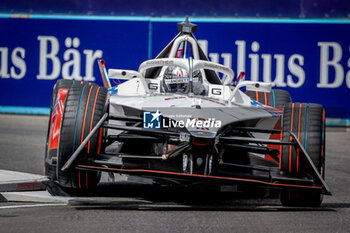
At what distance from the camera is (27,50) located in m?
15.4

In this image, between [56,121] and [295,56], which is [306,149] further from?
[295,56]

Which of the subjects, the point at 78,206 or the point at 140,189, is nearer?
the point at 78,206

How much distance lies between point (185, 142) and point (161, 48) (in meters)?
9.09

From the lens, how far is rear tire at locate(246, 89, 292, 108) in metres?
8.57

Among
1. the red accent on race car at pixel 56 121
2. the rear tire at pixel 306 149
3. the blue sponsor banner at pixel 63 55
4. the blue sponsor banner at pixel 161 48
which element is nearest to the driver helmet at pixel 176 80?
the red accent on race car at pixel 56 121

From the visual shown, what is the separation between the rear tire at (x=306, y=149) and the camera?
20.5ft

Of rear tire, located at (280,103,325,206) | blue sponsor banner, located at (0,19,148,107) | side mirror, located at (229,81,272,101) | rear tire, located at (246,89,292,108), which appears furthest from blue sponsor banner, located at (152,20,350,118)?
rear tire, located at (280,103,325,206)

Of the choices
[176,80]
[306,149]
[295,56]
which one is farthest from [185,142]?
[295,56]

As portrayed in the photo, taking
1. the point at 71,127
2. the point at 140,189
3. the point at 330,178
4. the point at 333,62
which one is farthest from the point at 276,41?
the point at 71,127

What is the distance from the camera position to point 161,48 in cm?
1495

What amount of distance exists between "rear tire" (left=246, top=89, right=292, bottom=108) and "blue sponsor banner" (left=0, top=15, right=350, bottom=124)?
5841 mm

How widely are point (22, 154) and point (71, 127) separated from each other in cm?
410

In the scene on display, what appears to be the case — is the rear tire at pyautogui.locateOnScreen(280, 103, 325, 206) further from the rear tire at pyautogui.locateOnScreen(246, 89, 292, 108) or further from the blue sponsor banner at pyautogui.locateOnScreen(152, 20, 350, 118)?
the blue sponsor banner at pyautogui.locateOnScreen(152, 20, 350, 118)

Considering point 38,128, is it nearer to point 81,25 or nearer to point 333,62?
point 81,25
